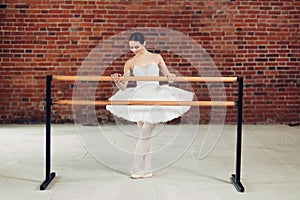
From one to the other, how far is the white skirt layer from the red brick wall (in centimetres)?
308

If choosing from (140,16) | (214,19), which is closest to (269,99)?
(214,19)

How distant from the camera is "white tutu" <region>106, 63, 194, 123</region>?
392 centimetres

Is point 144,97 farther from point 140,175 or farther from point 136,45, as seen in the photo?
point 140,175

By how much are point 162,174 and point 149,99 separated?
26.6 inches

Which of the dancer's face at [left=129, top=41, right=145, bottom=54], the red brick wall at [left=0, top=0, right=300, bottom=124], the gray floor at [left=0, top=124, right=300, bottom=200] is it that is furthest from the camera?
the red brick wall at [left=0, top=0, right=300, bottom=124]

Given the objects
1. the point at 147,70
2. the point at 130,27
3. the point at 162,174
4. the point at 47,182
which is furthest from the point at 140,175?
the point at 130,27

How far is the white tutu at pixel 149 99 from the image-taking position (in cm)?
392

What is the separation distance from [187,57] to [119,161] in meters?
2.85

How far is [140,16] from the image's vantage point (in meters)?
7.02

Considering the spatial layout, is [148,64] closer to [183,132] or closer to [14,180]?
[14,180]

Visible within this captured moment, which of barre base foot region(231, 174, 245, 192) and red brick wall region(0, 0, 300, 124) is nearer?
barre base foot region(231, 174, 245, 192)

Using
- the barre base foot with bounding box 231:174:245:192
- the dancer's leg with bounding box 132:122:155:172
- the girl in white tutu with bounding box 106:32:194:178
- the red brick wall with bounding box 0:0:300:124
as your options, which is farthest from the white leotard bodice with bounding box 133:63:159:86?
the red brick wall with bounding box 0:0:300:124

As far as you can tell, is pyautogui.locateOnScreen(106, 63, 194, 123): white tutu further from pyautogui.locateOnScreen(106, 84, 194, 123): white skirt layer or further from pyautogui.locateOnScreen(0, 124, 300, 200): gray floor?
pyautogui.locateOnScreen(0, 124, 300, 200): gray floor

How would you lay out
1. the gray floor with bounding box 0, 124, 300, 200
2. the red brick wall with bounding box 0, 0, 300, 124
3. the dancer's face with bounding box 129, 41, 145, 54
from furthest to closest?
the red brick wall with bounding box 0, 0, 300, 124 → the dancer's face with bounding box 129, 41, 145, 54 → the gray floor with bounding box 0, 124, 300, 200
